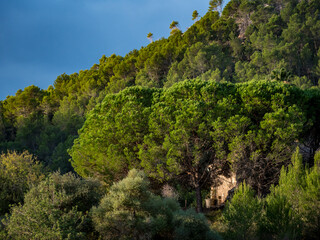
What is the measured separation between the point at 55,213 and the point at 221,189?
16.5m

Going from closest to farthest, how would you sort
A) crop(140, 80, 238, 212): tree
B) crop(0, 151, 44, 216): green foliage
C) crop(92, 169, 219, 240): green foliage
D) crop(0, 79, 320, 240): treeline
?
crop(92, 169, 219, 240): green foliage, crop(0, 79, 320, 240): treeline, crop(0, 151, 44, 216): green foliage, crop(140, 80, 238, 212): tree

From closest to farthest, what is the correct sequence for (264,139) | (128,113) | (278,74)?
(264,139)
(128,113)
(278,74)

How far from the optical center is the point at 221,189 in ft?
82.9

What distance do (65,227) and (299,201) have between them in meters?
11.3

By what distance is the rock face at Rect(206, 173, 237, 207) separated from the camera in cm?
2385

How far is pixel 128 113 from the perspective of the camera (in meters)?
22.8

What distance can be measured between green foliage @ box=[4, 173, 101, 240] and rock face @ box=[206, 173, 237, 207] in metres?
12.5

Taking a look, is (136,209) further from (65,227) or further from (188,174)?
(188,174)

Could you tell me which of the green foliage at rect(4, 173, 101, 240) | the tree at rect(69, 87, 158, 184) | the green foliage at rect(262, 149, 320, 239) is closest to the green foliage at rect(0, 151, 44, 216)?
the green foliage at rect(4, 173, 101, 240)

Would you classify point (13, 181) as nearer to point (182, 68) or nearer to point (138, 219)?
point (138, 219)

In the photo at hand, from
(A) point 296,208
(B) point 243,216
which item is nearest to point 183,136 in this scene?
(B) point 243,216

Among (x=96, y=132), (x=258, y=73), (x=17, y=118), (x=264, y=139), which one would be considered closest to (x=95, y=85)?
(x=17, y=118)

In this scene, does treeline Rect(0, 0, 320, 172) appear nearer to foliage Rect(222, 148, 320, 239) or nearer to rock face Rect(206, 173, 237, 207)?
rock face Rect(206, 173, 237, 207)

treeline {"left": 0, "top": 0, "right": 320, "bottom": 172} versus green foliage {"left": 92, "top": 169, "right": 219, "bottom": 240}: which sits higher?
treeline {"left": 0, "top": 0, "right": 320, "bottom": 172}
